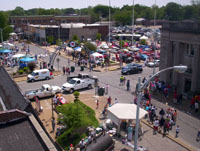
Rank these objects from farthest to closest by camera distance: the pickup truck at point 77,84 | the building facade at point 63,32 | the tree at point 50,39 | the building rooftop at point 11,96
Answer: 1. the building facade at point 63,32
2. the tree at point 50,39
3. the pickup truck at point 77,84
4. the building rooftop at point 11,96

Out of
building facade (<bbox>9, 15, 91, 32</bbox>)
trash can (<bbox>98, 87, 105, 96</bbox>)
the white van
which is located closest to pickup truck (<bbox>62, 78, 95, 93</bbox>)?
trash can (<bbox>98, 87, 105, 96</bbox>)

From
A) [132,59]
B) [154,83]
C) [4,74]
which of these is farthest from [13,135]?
[132,59]

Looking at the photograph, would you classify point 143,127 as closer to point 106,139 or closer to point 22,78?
point 106,139

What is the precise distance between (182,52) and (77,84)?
1217cm

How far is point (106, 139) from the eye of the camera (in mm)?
15211

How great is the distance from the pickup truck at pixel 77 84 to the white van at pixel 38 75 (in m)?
5.16

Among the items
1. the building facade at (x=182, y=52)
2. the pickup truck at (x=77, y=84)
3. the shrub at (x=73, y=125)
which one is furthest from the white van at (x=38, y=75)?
the shrub at (x=73, y=125)

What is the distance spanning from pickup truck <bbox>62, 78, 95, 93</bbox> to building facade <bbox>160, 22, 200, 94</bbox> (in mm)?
8792

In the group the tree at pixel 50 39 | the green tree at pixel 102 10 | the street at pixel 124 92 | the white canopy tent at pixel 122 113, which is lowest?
the street at pixel 124 92

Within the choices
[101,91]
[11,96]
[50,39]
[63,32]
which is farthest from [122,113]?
Answer: [63,32]

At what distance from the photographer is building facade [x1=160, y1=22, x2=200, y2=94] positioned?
24109mm

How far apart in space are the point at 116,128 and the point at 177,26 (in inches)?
556

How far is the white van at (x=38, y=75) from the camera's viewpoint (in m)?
31.6

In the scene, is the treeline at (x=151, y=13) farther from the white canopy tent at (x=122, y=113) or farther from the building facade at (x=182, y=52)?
the white canopy tent at (x=122, y=113)
